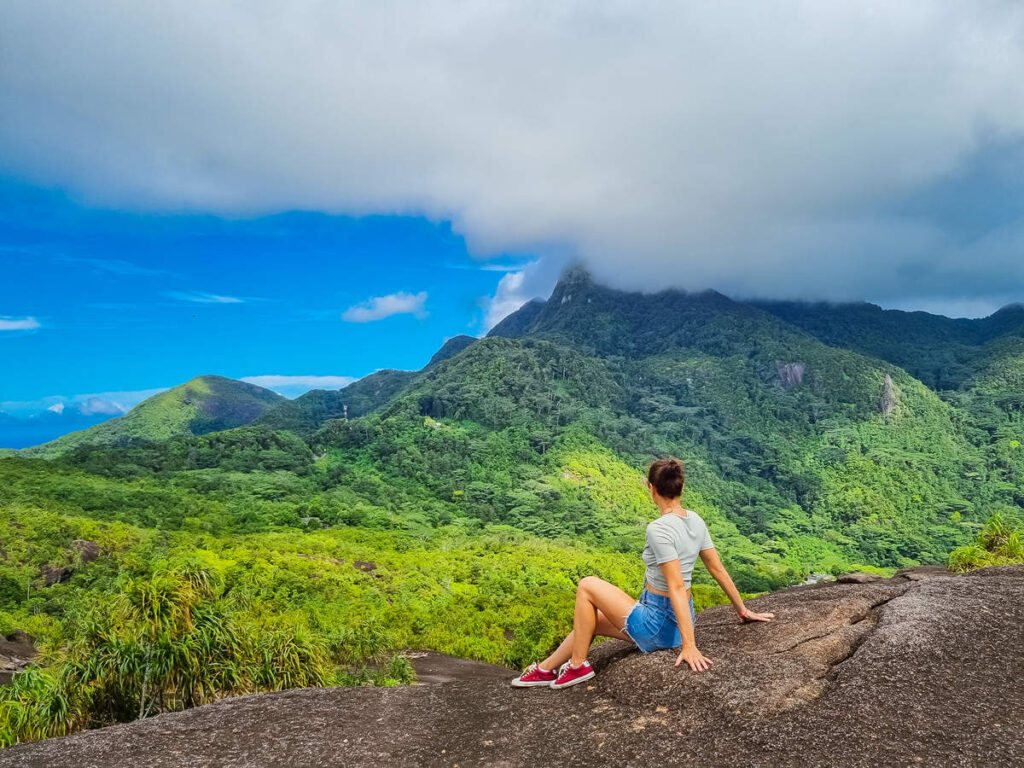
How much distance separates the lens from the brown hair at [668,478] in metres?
6.17

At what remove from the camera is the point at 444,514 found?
121188 millimetres

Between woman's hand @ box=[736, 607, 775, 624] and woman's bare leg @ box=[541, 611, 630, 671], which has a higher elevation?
woman's bare leg @ box=[541, 611, 630, 671]

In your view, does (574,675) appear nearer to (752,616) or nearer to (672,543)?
(672,543)

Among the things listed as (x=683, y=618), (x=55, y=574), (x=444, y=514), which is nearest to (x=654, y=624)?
(x=683, y=618)

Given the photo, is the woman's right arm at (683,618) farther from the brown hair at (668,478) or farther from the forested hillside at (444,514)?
the forested hillside at (444,514)

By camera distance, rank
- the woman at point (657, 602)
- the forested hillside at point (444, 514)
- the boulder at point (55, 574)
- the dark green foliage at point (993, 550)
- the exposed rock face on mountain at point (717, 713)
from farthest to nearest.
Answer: the boulder at point (55, 574) < the forested hillside at point (444, 514) < the dark green foliage at point (993, 550) < the woman at point (657, 602) < the exposed rock face on mountain at point (717, 713)

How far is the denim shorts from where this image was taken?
6.40m

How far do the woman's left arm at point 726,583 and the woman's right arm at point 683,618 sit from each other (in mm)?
485

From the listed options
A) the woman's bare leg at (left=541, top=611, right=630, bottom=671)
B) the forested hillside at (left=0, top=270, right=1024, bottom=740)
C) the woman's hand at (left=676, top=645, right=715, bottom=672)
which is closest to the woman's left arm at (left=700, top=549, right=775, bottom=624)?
the woman's hand at (left=676, top=645, right=715, bottom=672)

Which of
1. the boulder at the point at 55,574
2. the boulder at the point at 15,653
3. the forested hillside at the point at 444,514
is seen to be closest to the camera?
the forested hillside at the point at 444,514

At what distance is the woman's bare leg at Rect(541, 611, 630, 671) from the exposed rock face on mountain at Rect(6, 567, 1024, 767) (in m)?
0.27

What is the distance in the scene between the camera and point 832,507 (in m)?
149

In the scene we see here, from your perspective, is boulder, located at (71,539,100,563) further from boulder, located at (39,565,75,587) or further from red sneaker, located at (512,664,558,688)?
red sneaker, located at (512,664,558,688)

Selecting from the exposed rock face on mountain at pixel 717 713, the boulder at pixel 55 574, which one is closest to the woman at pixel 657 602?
the exposed rock face on mountain at pixel 717 713
